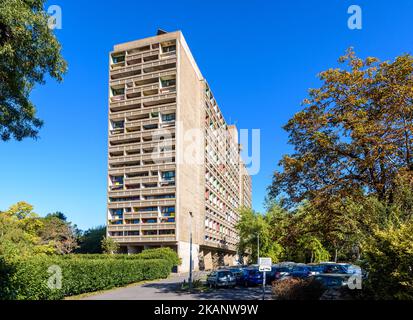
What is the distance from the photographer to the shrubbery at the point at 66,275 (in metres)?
16.1

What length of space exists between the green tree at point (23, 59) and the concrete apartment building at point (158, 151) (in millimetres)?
46057

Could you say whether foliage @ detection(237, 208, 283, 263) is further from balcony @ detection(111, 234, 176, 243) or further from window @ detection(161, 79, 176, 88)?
window @ detection(161, 79, 176, 88)

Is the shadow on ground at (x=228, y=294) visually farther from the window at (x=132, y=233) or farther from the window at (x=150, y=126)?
the window at (x=150, y=126)

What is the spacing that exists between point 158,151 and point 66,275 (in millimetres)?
41308

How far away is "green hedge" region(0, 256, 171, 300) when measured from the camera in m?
16.0

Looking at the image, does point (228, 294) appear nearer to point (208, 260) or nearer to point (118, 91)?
point (208, 260)

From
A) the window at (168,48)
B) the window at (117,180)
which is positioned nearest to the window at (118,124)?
the window at (117,180)

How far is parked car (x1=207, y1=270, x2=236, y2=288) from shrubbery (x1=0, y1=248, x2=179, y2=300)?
7.69 m

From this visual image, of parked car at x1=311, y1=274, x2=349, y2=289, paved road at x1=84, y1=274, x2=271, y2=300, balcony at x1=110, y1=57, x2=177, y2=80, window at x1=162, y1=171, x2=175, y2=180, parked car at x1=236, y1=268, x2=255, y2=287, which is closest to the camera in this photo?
parked car at x1=311, y1=274, x2=349, y2=289

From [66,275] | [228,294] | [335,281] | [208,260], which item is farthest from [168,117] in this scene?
[335,281]

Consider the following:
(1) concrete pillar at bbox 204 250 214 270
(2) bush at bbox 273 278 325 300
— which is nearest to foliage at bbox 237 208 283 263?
(1) concrete pillar at bbox 204 250 214 270

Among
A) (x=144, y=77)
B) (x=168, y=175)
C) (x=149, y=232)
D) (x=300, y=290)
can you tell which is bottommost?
(x=149, y=232)

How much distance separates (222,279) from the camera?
101 feet

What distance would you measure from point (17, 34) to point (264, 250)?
195 feet
